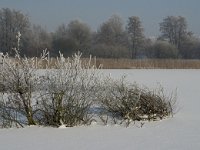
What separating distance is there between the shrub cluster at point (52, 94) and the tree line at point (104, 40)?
5480 centimetres

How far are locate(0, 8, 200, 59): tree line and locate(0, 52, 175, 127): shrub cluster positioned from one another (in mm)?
54800

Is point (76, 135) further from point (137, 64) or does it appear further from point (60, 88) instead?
point (137, 64)

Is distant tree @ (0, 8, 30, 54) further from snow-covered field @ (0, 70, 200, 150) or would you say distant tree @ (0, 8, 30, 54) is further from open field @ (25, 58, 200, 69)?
snow-covered field @ (0, 70, 200, 150)

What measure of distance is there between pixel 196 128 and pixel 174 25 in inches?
3336

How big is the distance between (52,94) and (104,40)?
256ft

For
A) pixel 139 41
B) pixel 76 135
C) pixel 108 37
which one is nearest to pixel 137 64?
pixel 76 135

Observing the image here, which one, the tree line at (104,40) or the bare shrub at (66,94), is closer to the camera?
the bare shrub at (66,94)

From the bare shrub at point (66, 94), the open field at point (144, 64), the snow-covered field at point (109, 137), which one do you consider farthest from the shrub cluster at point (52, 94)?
the open field at point (144, 64)

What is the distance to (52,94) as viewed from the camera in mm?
9320

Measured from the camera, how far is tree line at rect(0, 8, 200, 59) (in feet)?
241

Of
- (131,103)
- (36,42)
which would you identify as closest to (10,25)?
(36,42)

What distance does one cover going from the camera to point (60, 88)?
927 cm

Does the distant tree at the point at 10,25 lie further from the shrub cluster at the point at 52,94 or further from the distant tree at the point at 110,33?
the shrub cluster at the point at 52,94

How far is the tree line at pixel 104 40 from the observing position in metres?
73.4
